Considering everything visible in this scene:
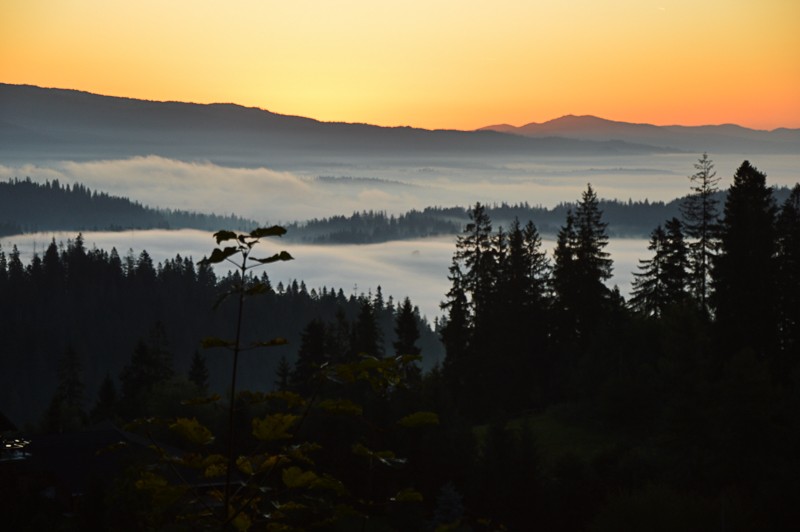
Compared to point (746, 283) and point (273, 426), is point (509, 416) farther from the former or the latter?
point (273, 426)

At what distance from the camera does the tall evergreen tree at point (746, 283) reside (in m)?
40.2

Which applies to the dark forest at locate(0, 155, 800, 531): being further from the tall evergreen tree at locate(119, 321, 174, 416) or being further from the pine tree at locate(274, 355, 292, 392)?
the pine tree at locate(274, 355, 292, 392)

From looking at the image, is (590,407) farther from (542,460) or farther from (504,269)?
(504,269)

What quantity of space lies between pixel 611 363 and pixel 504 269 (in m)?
13.0

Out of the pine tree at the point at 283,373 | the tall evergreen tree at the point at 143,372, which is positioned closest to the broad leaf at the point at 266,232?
the pine tree at the point at 283,373

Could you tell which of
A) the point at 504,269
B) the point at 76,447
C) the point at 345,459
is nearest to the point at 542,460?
the point at 345,459

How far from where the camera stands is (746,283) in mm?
40625

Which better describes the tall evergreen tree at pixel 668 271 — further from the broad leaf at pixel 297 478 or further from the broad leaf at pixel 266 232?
the broad leaf at pixel 266 232

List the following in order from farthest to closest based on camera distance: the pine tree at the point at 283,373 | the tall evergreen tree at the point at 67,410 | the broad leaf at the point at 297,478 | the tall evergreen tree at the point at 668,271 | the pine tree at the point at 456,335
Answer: the tall evergreen tree at the point at 67,410 < the pine tree at the point at 283,373 < the pine tree at the point at 456,335 < the tall evergreen tree at the point at 668,271 < the broad leaf at the point at 297,478

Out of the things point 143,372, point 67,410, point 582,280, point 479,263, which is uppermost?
point 479,263

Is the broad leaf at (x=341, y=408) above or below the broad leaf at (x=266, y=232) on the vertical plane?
below

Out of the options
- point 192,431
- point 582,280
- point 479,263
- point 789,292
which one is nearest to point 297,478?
point 192,431

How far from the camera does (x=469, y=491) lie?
33.2 m

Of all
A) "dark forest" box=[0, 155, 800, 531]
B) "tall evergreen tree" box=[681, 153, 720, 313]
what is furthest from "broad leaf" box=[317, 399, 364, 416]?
"tall evergreen tree" box=[681, 153, 720, 313]
